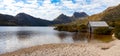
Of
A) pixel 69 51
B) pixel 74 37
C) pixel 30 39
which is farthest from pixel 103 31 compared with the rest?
pixel 69 51

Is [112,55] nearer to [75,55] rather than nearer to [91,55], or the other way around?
[91,55]

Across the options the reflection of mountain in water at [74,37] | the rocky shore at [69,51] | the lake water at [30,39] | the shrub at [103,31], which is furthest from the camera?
the shrub at [103,31]

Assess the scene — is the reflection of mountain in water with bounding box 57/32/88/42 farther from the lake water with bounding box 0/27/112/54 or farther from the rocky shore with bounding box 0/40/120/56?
the rocky shore with bounding box 0/40/120/56

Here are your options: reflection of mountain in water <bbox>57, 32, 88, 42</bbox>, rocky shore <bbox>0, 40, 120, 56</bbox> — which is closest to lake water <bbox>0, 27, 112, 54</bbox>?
reflection of mountain in water <bbox>57, 32, 88, 42</bbox>

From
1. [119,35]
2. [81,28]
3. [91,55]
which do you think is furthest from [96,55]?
[81,28]

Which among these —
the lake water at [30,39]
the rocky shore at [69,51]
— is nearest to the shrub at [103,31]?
the lake water at [30,39]

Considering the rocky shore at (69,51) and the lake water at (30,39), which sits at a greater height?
the rocky shore at (69,51)

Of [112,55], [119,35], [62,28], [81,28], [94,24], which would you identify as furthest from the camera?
[62,28]

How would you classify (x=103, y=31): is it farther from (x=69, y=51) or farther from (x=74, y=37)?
(x=69, y=51)

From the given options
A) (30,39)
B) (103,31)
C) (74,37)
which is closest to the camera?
(30,39)

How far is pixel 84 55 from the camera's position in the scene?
23938mm

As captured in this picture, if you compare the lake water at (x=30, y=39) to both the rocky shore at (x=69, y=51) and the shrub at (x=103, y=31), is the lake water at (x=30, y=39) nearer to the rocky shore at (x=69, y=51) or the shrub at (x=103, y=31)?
the rocky shore at (x=69, y=51)

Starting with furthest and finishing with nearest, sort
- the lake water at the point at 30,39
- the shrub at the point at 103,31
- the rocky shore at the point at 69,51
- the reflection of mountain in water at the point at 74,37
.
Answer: the shrub at the point at 103,31
the reflection of mountain in water at the point at 74,37
the lake water at the point at 30,39
the rocky shore at the point at 69,51

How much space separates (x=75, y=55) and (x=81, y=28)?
10432 centimetres
